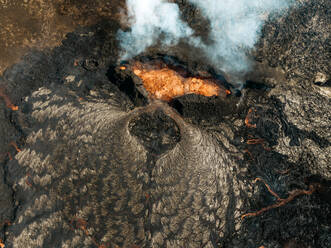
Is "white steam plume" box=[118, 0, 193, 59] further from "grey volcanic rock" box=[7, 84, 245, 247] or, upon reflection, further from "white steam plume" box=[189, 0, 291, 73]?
"grey volcanic rock" box=[7, 84, 245, 247]

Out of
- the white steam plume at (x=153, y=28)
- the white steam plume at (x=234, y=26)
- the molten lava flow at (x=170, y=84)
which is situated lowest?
the molten lava flow at (x=170, y=84)

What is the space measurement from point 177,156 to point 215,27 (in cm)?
130

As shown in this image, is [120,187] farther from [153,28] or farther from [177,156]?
[153,28]

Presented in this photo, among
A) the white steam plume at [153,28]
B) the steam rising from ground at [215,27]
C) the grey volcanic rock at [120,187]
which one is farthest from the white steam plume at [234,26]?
the grey volcanic rock at [120,187]

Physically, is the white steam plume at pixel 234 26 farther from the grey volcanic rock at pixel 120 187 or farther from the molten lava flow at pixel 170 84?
the grey volcanic rock at pixel 120 187

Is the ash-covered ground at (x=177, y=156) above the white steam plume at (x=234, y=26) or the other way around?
the other way around

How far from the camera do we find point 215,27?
2.67 meters

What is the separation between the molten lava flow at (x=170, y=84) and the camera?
8.43 ft

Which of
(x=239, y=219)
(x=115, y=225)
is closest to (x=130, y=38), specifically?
(x=115, y=225)

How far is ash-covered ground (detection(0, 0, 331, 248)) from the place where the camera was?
7.53 ft

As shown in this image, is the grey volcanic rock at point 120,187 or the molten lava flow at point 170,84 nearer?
the grey volcanic rock at point 120,187

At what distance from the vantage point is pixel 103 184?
2.38 metres

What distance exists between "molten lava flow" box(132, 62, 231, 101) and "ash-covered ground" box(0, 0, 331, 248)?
0.11 metres

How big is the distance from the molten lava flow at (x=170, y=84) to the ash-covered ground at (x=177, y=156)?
0.11 meters
